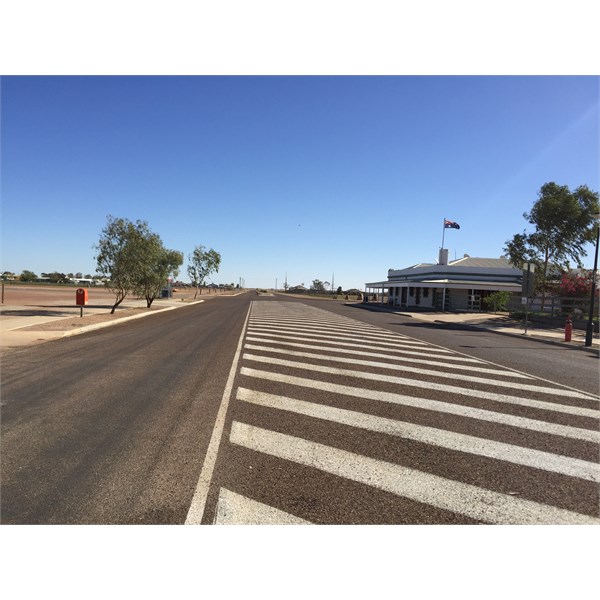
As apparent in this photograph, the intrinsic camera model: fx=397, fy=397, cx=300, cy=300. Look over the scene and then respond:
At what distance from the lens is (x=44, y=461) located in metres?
3.82

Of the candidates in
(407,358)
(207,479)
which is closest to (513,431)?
(207,479)

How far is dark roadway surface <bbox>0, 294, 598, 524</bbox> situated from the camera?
A: 3062mm

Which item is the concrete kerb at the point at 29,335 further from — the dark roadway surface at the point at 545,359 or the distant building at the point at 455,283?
the distant building at the point at 455,283

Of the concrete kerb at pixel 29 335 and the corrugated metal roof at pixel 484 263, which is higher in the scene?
the corrugated metal roof at pixel 484 263

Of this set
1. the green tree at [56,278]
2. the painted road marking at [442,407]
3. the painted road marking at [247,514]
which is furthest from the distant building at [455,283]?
the green tree at [56,278]

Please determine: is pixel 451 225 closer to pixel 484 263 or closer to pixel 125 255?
pixel 484 263

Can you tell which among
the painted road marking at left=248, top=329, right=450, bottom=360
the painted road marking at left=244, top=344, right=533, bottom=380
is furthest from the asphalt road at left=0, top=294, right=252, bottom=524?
the painted road marking at left=248, top=329, right=450, bottom=360

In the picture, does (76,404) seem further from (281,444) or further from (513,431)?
(513,431)

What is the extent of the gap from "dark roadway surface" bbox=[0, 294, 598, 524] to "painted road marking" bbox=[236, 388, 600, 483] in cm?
22

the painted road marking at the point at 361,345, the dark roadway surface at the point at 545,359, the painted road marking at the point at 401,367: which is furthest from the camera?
the painted road marking at the point at 361,345

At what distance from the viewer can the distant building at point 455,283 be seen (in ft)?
127

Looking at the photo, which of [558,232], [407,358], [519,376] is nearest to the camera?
[519,376]

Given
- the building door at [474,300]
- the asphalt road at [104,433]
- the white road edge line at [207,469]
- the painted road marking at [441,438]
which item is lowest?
the asphalt road at [104,433]
